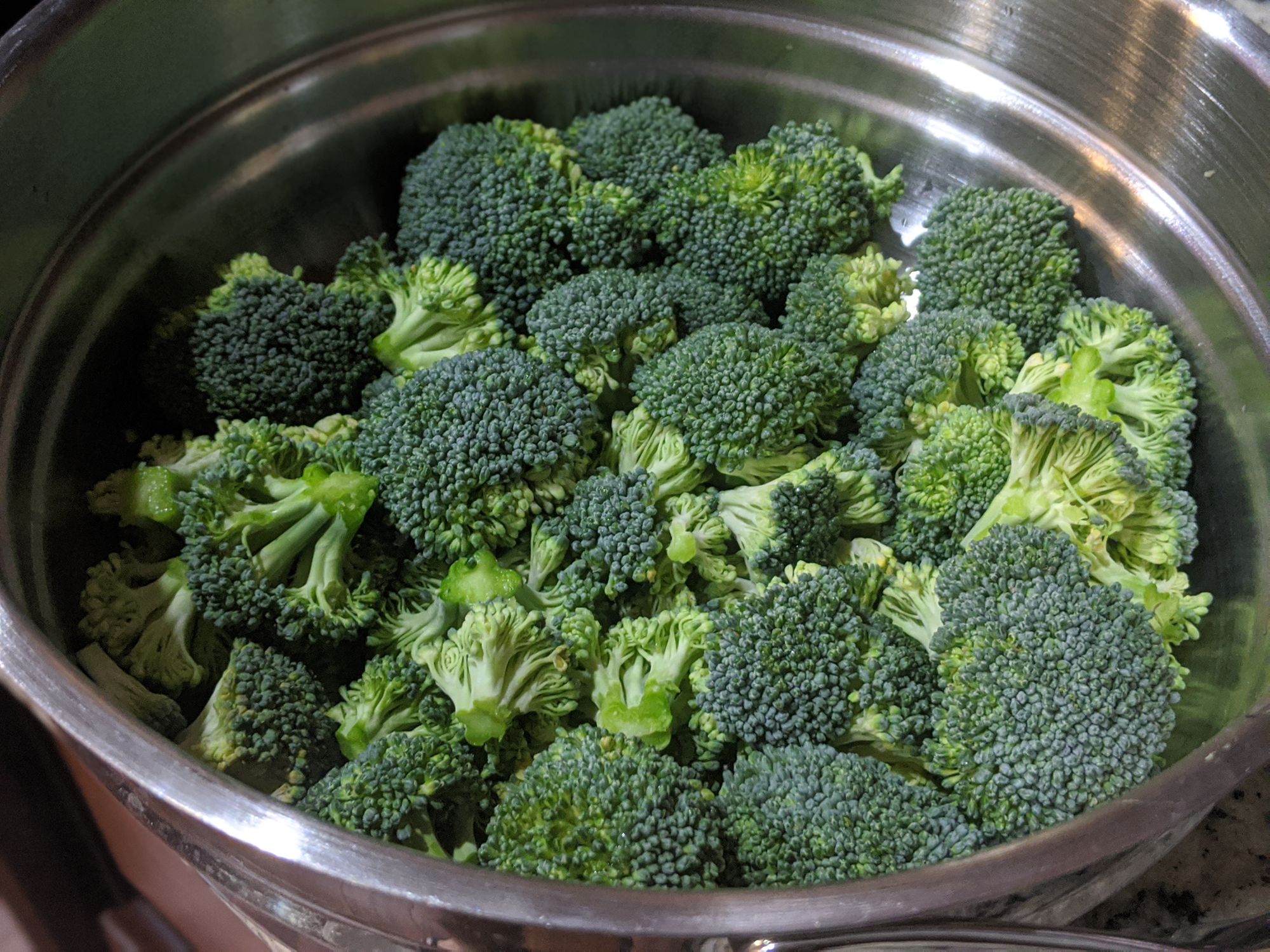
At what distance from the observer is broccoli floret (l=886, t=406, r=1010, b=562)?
112 centimetres

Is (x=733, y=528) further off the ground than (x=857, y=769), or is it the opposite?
(x=733, y=528)

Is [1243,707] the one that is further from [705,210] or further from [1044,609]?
[705,210]

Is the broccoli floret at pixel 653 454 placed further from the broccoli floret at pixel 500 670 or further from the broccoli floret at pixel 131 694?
the broccoli floret at pixel 131 694

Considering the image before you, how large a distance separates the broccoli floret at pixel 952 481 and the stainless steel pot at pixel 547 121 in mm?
288

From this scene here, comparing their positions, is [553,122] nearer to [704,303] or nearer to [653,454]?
[704,303]

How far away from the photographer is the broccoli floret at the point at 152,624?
1017 mm

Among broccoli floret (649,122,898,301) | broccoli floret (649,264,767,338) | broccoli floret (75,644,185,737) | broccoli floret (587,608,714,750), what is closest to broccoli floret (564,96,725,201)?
broccoli floret (649,122,898,301)

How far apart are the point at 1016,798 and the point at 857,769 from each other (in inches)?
6.0

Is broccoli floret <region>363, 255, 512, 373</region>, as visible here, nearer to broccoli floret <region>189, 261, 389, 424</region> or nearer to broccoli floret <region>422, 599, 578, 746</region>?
broccoli floret <region>189, 261, 389, 424</region>

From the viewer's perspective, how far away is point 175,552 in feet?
3.72

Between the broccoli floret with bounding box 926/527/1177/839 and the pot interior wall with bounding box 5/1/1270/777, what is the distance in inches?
6.5

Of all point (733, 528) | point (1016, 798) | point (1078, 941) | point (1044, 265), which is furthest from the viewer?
point (1044, 265)

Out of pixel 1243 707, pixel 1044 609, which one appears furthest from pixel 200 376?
→ pixel 1243 707

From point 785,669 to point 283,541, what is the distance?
0.60 metres
